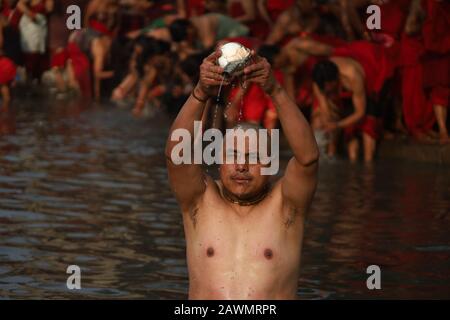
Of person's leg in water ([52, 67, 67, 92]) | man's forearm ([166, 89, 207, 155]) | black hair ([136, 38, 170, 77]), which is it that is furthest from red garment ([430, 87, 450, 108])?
man's forearm ([166, 89, 207, 155])

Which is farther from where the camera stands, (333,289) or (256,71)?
(333,289)

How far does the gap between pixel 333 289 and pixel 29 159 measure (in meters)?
5.63

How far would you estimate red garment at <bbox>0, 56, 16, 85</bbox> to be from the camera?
19125 mm

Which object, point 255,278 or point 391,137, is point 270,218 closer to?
point 255,278

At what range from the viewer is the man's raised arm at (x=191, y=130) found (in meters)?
6.58

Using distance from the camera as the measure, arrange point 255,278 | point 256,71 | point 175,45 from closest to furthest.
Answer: point 256,71, point 255,278, point 175,45

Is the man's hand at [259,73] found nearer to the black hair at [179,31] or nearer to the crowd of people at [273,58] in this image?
the crowd of people at [273,58]

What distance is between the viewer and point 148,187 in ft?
43.6

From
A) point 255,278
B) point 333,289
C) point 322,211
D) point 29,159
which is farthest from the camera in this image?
point 29,159

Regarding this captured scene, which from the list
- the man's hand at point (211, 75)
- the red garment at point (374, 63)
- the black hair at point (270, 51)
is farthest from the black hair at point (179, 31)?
the man's hand at point (211, 75)

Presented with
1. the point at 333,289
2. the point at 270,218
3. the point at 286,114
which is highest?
the point at 286,114

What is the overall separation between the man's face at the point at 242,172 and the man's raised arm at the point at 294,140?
12 centimetres

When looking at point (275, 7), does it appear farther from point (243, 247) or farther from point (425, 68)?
point (243, 247)

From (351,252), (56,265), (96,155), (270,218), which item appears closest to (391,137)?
(96,155)
